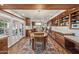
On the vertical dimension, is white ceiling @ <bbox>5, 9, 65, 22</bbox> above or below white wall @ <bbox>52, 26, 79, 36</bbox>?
above

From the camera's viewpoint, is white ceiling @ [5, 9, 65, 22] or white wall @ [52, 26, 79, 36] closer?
white wall @ [52, 26, 79, 36]

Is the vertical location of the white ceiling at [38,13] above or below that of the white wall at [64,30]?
above

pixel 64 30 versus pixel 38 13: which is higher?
pixel 38 13

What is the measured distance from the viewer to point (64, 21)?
247 inches

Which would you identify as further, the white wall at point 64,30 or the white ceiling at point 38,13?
the white ceiling at point 38,13

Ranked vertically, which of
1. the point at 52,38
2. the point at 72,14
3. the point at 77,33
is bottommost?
the point at 52,38

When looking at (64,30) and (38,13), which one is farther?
(38,13)

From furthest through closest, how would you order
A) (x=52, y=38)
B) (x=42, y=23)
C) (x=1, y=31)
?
(x=52, y=38) < (x=42, y=23) < (x=1, y=31)
